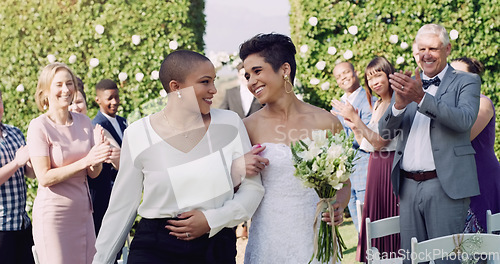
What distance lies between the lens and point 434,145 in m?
4.31

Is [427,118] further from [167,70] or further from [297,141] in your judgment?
[167,70]

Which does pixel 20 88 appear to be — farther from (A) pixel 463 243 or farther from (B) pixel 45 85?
(A) pixel 463 243

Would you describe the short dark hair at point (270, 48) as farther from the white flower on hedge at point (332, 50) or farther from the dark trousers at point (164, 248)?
the white flower on hedge at point (332, 50)

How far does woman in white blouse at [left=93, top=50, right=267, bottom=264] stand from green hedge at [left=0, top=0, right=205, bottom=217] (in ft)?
17.7

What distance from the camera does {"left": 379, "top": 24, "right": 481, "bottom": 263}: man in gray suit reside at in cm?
414

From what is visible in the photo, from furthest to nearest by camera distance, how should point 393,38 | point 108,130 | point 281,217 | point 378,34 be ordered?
point 378,34, point 393,38, point 108,130, point 281,217

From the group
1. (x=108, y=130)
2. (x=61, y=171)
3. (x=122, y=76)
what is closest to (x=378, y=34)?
(x=122, y=76)

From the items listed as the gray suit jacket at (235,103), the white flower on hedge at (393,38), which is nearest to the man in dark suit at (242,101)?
the gray suit jacket at (235,103)

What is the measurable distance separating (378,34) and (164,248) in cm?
676

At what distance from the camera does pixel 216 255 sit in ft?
10.2

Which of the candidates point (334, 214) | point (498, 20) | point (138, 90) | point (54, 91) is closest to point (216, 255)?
point (334, 214)

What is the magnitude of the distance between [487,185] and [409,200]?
2.78 feet

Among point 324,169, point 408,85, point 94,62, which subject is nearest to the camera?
point 324,169

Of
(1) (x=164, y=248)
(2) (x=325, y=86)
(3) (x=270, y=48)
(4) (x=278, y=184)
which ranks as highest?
(2) (x=325, y=86)
